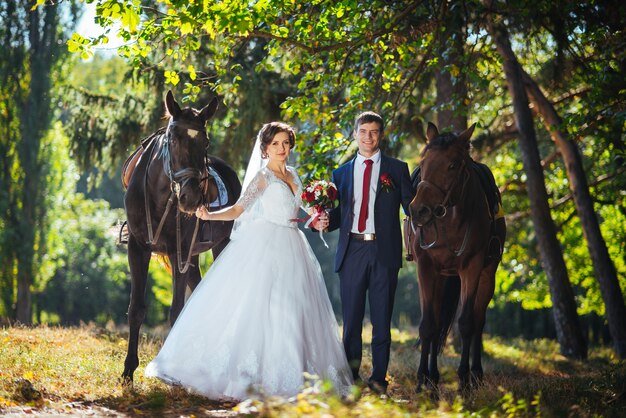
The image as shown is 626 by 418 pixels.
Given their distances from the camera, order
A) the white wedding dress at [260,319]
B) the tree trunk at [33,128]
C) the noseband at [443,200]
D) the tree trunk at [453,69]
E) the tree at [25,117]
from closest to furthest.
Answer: the white wedding dress at [260,319], the noseband at [443,200], the tree trunk at [453,69], the tree at [25,117], the tree trunk at [33,128]

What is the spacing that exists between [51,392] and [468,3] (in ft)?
21.6

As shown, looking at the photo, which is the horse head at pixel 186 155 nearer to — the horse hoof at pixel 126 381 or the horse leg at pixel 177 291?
the horse leg at pixel 177 291

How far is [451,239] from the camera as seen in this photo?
8445 mm

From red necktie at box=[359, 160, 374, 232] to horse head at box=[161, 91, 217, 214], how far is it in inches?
58.9

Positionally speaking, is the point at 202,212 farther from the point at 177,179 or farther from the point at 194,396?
the point at 194,396

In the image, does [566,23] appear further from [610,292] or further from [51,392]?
[51,392]

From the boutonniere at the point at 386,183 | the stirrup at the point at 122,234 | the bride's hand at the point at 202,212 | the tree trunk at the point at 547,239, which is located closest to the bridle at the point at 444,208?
the boutonniere at the point at 386,183

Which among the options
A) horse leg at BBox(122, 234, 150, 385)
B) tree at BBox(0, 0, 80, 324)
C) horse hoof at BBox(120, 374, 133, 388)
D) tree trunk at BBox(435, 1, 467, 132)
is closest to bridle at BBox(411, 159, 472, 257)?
tree trunk at BBox(435, 1, 467, 132)

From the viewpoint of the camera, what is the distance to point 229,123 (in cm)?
1605

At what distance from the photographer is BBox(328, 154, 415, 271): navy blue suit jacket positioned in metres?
7.51

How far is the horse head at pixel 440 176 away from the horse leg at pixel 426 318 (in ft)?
2.44

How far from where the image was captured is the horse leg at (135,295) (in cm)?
795

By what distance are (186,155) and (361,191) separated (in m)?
1.67

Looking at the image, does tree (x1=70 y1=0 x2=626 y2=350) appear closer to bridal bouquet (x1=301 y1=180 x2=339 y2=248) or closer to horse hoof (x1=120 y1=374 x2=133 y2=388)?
bridal bouquet (x1=301 y1=180 x2=339 y2=248)
